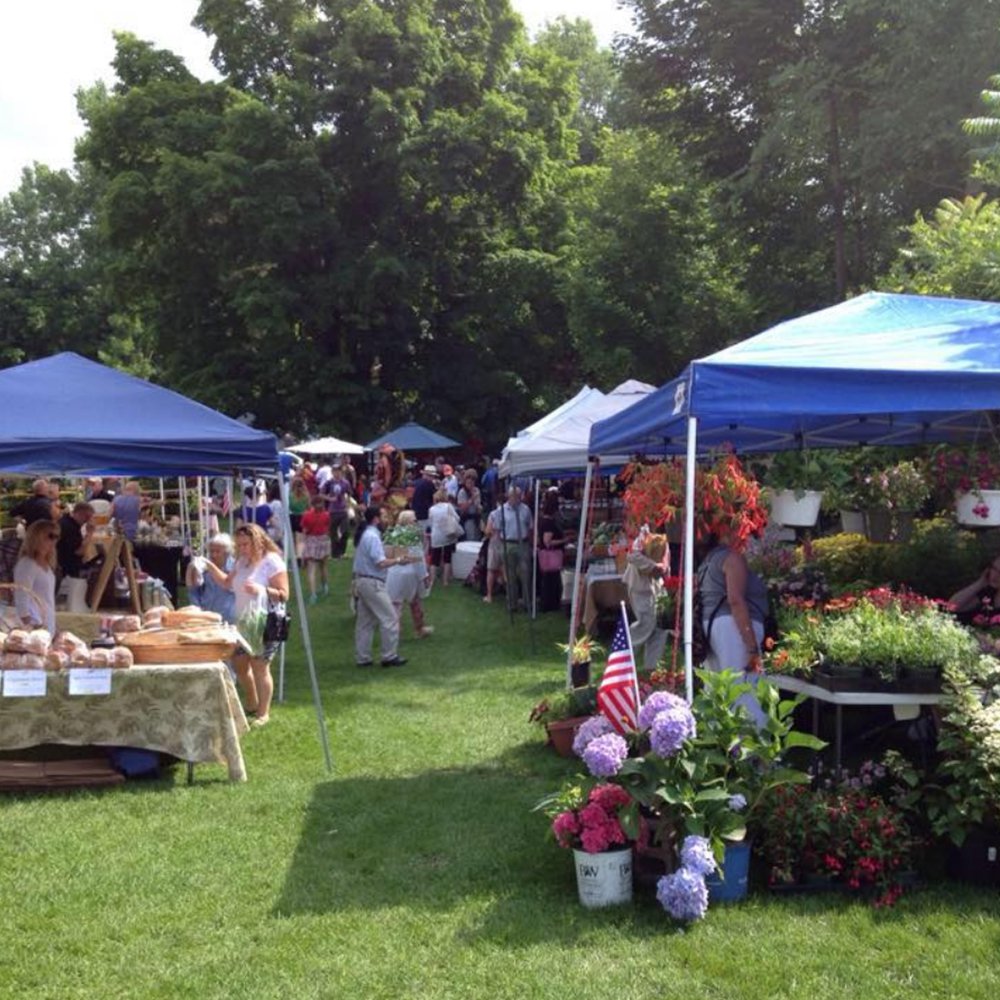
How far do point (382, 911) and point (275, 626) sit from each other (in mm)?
4035

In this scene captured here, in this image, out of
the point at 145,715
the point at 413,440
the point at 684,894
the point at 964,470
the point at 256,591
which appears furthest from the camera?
the point at 413,440

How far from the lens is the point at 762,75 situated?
2156 centimetres

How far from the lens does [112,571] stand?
36.4 ft

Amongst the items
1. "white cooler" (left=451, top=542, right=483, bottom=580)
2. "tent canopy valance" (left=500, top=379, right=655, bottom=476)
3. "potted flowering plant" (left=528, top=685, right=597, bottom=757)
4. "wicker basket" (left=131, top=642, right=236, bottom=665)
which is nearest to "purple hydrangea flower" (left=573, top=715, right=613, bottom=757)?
"potted flowering plant" (left=528, top=685, right=597, bottom=757)

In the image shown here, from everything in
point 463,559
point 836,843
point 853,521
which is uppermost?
point 853,521

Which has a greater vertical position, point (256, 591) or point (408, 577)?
point (256, 591)

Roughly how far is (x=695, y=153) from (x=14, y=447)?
18.4 metres

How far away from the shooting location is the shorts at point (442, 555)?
1861 centimetres

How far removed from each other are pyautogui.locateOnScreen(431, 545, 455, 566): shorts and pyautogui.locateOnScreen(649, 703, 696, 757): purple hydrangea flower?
1376cm

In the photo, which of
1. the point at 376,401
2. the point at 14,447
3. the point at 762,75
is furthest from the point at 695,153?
the point at 14,447

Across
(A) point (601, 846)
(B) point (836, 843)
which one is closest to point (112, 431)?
(A) point (601, 846)

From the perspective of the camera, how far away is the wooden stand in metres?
10.7

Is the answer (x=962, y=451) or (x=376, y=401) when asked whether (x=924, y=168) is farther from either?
(x=376, y=401)

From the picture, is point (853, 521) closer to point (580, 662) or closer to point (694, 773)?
point (580, 662)
